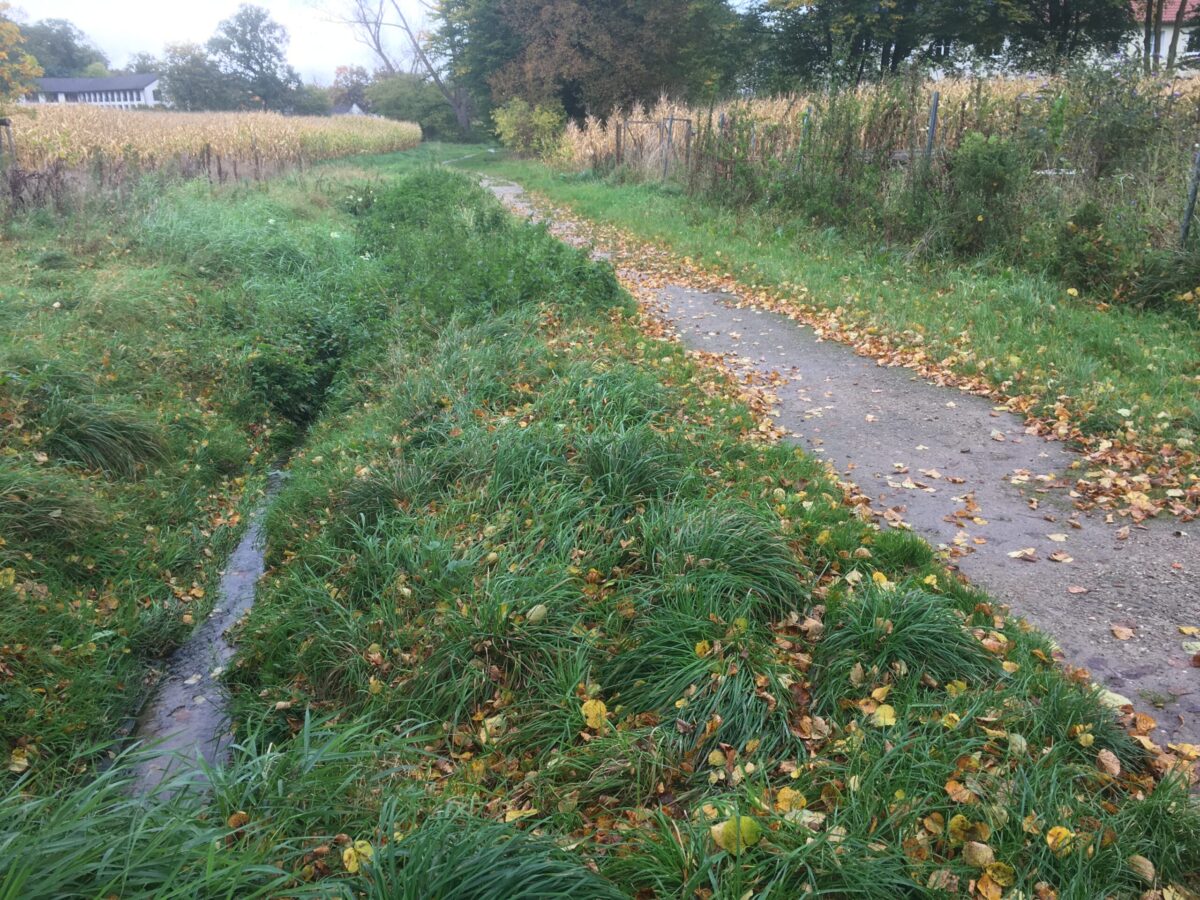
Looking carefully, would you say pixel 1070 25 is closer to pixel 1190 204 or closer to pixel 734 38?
pixel 734 38

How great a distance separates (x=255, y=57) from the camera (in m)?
67.1

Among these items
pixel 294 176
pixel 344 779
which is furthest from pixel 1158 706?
pixel 294 176

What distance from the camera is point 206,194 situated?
14398 millimetres

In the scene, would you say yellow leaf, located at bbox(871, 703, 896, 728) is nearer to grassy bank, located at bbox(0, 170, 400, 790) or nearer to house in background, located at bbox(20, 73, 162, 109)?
grassy bank, located at bbox(0, 170, 400, 790)

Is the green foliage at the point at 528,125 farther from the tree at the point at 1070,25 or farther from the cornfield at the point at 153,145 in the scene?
the tree at the point at 1070,25

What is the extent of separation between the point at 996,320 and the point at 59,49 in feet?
276

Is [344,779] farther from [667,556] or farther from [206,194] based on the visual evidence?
[206,194]

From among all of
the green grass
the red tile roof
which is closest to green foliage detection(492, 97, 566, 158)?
the red tile roof

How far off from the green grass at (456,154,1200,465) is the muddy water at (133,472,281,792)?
591 centimetres

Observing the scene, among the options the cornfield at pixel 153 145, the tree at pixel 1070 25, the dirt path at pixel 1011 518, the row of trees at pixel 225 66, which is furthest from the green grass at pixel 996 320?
the row of trees at pixel 225 66

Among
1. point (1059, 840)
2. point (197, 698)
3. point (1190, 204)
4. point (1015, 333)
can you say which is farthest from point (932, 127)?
point (197, 698)

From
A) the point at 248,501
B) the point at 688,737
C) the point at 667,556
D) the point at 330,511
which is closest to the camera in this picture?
the point at 688,737

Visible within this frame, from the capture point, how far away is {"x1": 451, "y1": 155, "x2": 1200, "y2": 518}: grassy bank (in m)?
5.65

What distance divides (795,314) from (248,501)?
6.07m
